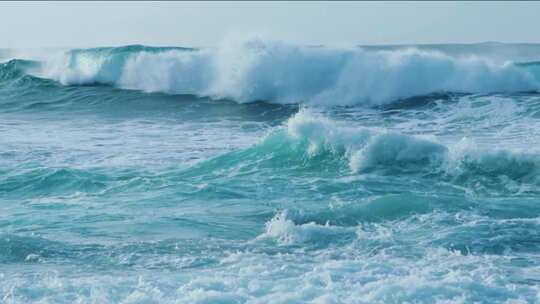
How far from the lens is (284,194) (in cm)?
1005

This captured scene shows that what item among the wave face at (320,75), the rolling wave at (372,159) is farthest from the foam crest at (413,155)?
the wave face at (320,75)

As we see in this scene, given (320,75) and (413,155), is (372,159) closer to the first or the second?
(413,155)

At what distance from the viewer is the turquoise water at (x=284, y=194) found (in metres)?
6.36

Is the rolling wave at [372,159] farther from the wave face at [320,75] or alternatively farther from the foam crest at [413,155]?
the wave face at [320,75]

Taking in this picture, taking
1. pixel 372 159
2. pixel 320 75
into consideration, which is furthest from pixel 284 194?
pixel 320 75

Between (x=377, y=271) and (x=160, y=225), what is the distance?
2.76 metres

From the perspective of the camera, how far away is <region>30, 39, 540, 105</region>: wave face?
2169 centimetres

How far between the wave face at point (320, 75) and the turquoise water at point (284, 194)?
3.5 inches

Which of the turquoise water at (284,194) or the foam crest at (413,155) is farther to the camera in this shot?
the foam crest at (413,155)

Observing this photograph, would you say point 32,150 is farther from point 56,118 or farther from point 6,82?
point 6,82

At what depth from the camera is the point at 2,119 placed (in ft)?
65.2

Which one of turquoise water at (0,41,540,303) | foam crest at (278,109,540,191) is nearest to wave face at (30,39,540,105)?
turquoise water at (0,41,540,303)

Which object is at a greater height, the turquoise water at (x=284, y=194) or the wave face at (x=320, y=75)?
the wave face at (x=320, y=75)

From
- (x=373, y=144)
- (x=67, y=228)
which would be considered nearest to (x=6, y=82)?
(x=373, y=144)
